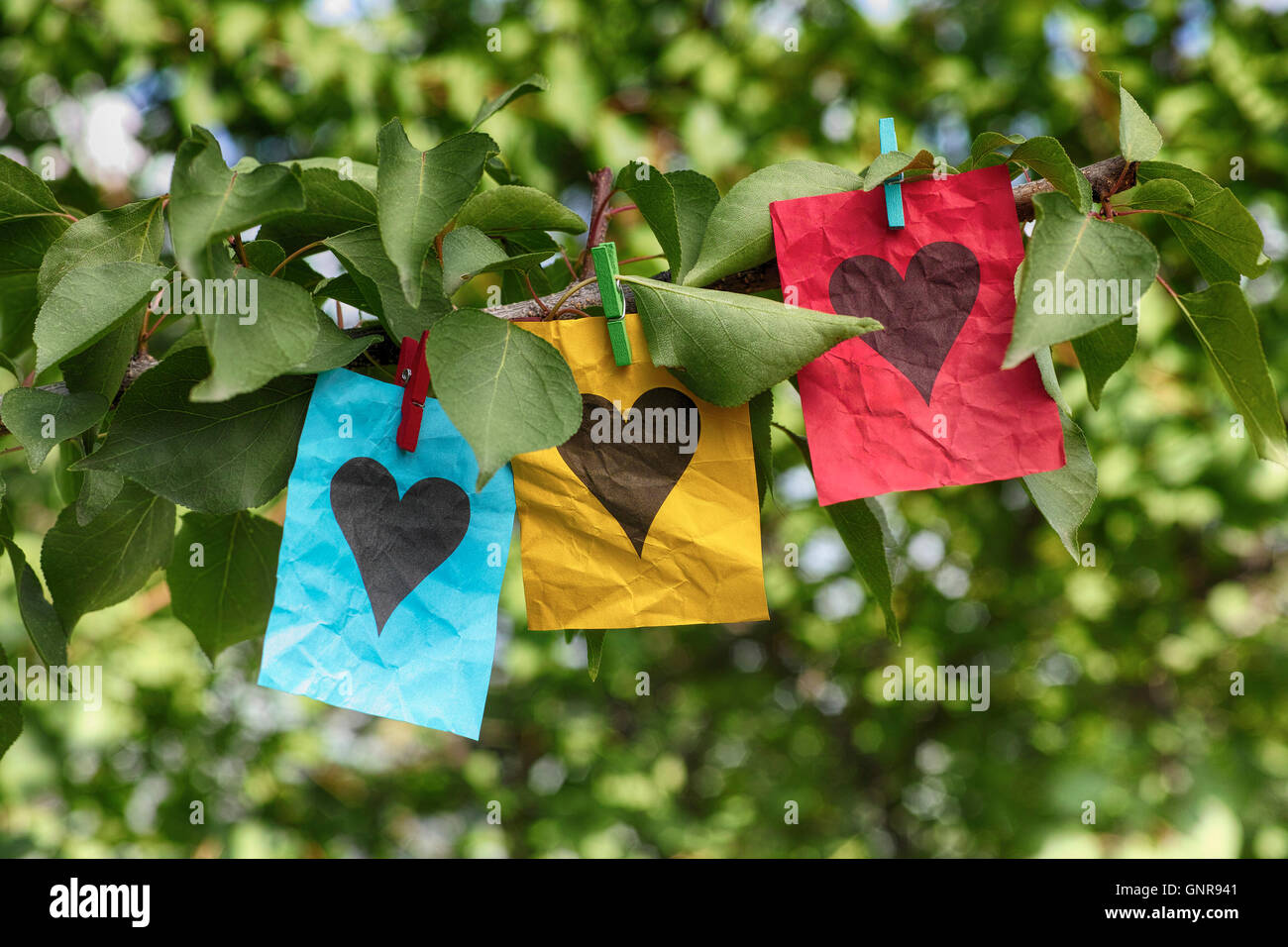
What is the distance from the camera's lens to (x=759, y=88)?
0.99 m

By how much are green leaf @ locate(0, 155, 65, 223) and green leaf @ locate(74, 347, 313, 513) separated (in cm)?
12

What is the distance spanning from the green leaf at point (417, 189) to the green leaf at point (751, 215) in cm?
8

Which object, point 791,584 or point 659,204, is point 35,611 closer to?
point 659,204

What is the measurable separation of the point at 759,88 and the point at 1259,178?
1.82 feet

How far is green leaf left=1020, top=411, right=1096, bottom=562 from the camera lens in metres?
0.29

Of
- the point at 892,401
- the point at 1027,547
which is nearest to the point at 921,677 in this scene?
the point at 1027,547

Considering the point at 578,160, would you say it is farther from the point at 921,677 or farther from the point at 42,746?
the point at 42,746

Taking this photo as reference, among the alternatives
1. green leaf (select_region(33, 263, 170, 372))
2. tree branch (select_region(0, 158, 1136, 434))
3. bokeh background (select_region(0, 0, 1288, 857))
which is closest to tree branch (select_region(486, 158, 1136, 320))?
tree branch (select_region(0, 158, 1136, 434))

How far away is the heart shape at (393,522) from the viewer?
0.99ft

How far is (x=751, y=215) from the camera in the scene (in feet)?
0.98

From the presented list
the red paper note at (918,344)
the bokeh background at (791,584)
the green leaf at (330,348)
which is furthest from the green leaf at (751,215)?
the bokeh background at (791,584)

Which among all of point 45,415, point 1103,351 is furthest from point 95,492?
point 1103,351

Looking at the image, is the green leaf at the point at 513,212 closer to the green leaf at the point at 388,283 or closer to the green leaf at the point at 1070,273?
the green leaf at the point at 388,283

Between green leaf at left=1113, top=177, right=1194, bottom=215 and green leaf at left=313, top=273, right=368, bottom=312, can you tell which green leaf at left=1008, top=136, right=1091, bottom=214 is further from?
green leaf at left=313, top=273, right=368, bottom=312
